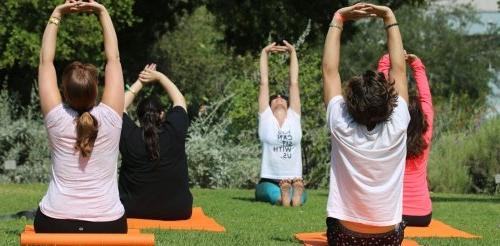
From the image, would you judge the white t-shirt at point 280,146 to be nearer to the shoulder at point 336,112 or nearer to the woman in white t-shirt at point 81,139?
the woman in white t-shirt at point 81,139

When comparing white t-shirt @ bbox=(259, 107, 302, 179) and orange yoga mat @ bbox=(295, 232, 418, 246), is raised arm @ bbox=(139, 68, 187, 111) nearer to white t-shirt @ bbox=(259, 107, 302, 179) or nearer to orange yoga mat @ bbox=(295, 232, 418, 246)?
orange yoga mat @ bbox=(295, 232, 418, 246)

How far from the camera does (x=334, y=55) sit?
6.58 m

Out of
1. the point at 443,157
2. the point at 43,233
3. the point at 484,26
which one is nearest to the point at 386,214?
the point at 43,233

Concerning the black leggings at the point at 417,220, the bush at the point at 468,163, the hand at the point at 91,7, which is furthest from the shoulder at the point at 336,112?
the bush at the point at 468,163

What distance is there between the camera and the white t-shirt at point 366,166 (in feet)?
20.9

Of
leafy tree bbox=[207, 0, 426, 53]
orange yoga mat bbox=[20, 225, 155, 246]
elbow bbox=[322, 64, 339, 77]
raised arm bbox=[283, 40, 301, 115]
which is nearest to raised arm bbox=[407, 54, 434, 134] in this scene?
elbow bbox=[322, 64, 339, 77]

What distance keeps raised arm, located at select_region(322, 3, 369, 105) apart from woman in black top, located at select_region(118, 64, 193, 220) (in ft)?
9.86

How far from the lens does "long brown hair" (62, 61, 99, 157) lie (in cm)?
635

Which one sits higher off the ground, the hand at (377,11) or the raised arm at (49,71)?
the hand at (377,11)

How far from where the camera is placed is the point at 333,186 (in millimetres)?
6539

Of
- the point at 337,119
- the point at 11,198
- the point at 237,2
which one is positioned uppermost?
the point at 237,2

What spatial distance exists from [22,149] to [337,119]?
14.6 metres

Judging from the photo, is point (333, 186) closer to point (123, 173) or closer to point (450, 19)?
point (123, 173)

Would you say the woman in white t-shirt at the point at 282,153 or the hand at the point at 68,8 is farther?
the woman in white t-shirt at the point at 282,153
